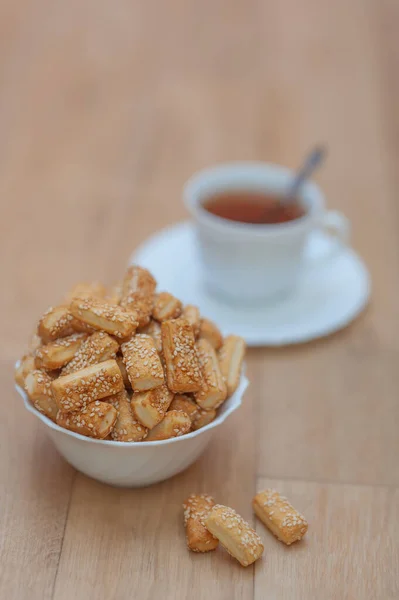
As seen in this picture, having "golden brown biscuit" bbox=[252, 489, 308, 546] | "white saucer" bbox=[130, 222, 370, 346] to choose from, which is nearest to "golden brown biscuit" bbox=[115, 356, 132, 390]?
"golden brown biscuit" bbox=[252, 489, 308, 546]

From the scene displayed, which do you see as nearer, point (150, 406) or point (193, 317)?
point (150, 406)

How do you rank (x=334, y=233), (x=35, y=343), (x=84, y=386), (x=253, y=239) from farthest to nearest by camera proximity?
1. (x=334, y=233)
2. (x=253, y=239)
3. (x=35, y=343)
4. (x=84, y=386)

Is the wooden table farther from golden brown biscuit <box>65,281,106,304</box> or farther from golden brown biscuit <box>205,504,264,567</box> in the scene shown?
golden brown biscuit <box>65,281,106,304</box>

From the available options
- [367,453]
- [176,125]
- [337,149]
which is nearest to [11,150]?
[176,125]

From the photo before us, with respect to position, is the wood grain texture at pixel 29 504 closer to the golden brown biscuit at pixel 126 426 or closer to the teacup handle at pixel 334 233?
the golden brown biscuit at pixel 126 426

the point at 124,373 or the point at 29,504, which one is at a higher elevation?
the point at 124,373

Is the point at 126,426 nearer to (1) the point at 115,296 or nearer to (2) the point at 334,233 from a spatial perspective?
(1) the point at 115,296

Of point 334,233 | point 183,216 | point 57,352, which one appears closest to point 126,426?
point 57,352

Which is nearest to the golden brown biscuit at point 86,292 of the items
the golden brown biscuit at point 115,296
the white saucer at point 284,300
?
the golden brown biscuit at point 115,296
